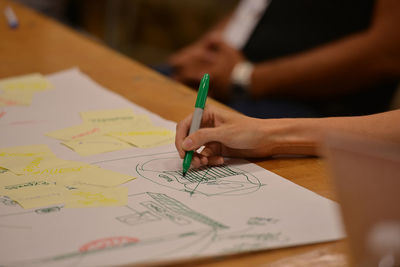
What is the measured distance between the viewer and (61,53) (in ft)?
4.58

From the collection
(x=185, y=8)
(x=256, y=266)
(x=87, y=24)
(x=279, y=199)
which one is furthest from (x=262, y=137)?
(x=87, y=24)

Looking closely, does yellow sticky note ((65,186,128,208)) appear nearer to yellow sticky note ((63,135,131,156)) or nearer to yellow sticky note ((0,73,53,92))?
yellow sticky note ((63,135,131,156))

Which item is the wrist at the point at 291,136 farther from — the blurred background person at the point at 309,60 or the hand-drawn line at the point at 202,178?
the blurred background person at the point at 309,60

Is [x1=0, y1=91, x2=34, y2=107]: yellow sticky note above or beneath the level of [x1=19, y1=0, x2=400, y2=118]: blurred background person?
beneath

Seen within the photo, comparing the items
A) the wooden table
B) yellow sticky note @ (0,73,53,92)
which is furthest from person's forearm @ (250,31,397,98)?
yellow sticky note @ (0,73,53,92)

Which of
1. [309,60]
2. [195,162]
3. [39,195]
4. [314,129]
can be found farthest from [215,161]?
[309,60]

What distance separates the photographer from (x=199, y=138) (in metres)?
0.78

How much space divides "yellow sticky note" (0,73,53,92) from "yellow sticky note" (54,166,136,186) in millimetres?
438

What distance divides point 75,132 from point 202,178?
0.90 ft

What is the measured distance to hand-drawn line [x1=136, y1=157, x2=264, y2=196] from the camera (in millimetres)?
729

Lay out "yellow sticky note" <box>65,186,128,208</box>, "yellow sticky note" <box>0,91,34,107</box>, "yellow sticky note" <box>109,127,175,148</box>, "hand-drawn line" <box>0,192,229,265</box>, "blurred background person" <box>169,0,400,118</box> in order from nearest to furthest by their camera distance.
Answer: "hand-drawn line" <box>0,192,229,265</box> < "yellow sticky note" <box>65,186,128,208</box> < "yellow sticky note" <box>109,127,175,148</box> < "yellow sticky note" <box>0,91,34,107</box> < "blurred background person" <box>169,0,400,118</box>

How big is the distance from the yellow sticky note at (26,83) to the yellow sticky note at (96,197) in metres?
0.50

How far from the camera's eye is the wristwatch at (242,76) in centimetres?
160

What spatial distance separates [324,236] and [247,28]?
1.13m
